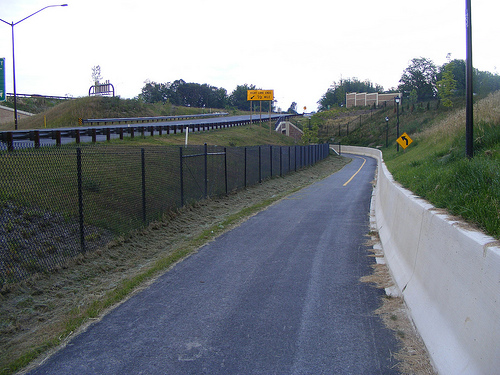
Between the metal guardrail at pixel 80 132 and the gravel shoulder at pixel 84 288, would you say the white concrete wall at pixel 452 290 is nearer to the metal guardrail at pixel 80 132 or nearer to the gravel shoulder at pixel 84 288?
the gravel shoulder at pixel 84 288

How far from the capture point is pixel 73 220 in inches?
327

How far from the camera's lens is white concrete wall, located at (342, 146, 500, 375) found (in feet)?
10.7

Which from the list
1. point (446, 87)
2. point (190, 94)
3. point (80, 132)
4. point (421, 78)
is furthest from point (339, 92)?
point (80, 132)

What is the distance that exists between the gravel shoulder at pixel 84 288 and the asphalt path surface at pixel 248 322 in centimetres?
27

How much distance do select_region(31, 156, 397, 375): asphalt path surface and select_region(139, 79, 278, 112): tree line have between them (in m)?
150

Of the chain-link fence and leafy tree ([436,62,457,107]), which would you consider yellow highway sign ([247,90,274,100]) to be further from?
the chain-link fence

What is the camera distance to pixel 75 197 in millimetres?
8391

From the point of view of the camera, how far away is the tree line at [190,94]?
156750 mm

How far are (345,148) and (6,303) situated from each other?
255 ft

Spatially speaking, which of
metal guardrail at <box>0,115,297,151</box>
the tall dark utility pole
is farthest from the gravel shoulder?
the tall dark utility pole

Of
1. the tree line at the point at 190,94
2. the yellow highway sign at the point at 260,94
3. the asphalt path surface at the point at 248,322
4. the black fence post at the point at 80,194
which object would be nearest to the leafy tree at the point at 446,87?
the yellow highway sign at the point at 260,94

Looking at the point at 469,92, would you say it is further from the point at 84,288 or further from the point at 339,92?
the point at 339,92

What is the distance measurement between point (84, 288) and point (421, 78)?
480 feet

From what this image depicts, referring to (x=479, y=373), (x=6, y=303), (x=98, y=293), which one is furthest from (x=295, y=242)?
(x=479, y=373)
